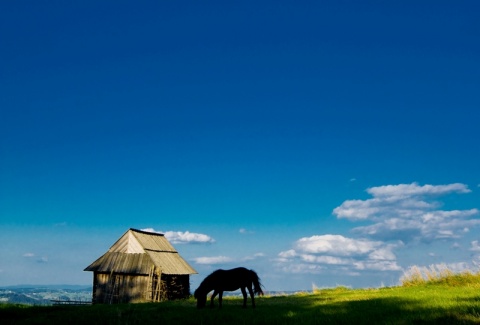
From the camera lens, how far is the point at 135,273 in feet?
159

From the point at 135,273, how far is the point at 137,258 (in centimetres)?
240

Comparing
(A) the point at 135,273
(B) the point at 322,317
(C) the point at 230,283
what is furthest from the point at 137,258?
(B) the point at 322,317

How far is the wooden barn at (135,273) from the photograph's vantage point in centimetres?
4844

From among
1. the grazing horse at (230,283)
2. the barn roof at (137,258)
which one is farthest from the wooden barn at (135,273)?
the grazing horse at (230,283)

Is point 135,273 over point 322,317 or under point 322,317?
over

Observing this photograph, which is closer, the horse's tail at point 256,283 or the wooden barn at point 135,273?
the horse's tail at point 256,283

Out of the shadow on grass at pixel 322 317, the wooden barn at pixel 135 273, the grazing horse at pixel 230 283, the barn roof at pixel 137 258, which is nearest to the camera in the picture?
the shadow on grass at pixel 322 317

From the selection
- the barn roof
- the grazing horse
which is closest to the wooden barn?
the barn roof

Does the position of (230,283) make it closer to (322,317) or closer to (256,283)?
(256,283)

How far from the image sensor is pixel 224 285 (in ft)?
59.9

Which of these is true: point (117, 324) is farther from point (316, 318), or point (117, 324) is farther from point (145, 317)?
point (316, 318)

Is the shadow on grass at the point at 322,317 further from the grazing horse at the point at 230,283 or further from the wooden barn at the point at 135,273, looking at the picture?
the wooden barn at the point at 135,273

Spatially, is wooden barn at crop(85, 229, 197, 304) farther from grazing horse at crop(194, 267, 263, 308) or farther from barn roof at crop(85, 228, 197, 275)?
grazing horse at crop(194, 267, 263, 308)

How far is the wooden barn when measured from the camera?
48.4 metres
